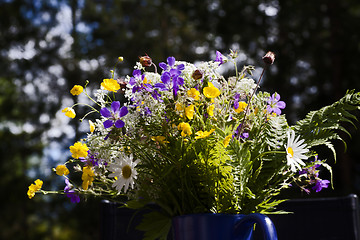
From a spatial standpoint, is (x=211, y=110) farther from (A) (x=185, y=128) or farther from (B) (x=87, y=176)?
(B) (x=87, y=176)

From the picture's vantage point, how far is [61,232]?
8203mm

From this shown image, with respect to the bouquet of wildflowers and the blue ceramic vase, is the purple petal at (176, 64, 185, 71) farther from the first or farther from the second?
the blue ceramic vase

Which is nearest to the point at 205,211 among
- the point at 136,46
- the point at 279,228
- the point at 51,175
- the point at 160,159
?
the point at 160,159

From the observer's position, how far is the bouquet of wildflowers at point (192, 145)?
0.70m

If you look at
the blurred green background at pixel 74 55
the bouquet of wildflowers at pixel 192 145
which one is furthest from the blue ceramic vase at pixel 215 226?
the blurred green background at pixel 74 55

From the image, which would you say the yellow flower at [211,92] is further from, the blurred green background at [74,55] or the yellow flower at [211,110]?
the blurred green background at [74,55]

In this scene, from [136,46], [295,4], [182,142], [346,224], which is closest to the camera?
[182,142]

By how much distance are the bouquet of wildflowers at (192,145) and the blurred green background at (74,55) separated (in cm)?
562

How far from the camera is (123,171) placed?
0.73 metres

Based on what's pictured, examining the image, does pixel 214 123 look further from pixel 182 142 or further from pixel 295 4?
pixel 295 4

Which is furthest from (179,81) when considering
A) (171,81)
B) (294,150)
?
(294,150)

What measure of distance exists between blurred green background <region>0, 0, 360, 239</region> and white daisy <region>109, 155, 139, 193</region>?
5.71 meters

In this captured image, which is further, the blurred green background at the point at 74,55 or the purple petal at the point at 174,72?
the blurred green background at the point at 74,55

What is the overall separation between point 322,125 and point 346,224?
2.00 feet
